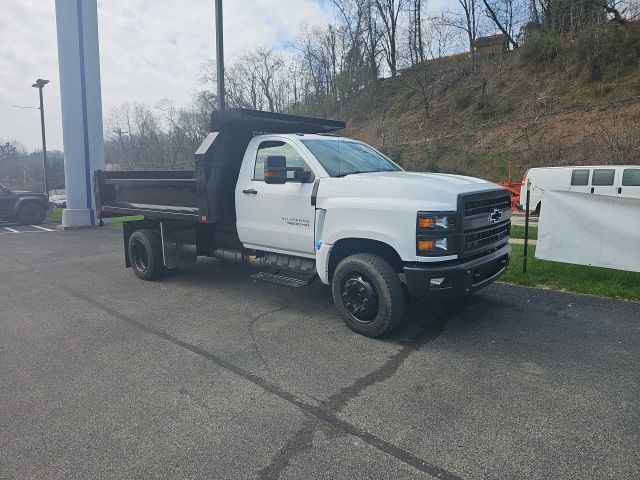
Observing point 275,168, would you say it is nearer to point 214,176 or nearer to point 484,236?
point 214,176

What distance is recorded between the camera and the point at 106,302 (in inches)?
258

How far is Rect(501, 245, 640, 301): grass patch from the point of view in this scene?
6.31 meters

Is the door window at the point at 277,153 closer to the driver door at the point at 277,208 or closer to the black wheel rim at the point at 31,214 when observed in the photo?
the driver door at the point at 277,208

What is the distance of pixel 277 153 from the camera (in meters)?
5.98

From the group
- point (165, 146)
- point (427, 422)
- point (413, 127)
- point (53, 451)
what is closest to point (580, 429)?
point (427, 422)

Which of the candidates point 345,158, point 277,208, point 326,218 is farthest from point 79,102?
point 326,218

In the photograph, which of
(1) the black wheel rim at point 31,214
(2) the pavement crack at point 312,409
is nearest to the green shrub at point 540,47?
(1) the black wheel rim at point 31,214

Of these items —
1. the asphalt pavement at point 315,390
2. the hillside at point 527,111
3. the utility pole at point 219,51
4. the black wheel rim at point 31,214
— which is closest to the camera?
the asphalt pavement at point 315,390

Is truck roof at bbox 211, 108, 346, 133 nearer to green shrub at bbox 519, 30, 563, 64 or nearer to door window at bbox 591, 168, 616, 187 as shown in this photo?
door window at bbox 591, 168, 616, 187

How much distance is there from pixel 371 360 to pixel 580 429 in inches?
68.1

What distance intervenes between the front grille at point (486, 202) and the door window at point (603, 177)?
10.8 metres

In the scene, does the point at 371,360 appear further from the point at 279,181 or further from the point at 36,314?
the point at 36,314

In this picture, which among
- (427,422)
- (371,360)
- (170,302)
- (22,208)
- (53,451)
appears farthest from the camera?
(22,208)

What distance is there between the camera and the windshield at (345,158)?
5.52 meters
